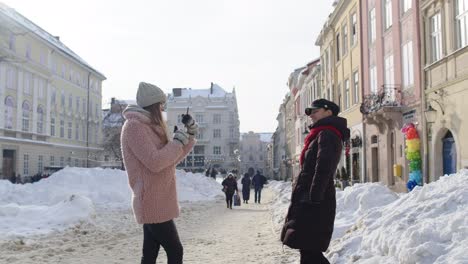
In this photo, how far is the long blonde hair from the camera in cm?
371

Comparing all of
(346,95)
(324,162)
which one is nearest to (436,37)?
(346,95)

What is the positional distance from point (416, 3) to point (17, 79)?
3401 cm

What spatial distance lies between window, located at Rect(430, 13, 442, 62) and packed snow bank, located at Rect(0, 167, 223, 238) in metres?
11.8

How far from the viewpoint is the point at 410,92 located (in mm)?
19094

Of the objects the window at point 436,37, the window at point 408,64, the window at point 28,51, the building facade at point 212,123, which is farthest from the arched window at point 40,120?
the building facade at point 212,123

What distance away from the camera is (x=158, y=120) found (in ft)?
12.3

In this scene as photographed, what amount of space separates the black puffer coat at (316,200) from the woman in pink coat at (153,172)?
952 mm

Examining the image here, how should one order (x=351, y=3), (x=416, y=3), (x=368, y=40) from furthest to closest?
(x=351, y=3), (x=368, y=40), (x=416, y=3)

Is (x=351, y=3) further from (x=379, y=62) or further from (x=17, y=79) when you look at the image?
(x=17, y=79)

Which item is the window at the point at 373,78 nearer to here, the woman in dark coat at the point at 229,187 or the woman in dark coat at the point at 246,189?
the woman in dark coat at the point at 246,189

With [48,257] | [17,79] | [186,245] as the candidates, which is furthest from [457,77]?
[17,79]

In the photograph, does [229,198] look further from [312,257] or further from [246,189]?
[312,257]

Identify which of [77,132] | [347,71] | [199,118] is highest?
[199,118]

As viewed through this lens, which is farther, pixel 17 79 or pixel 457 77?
pixel 17 79
